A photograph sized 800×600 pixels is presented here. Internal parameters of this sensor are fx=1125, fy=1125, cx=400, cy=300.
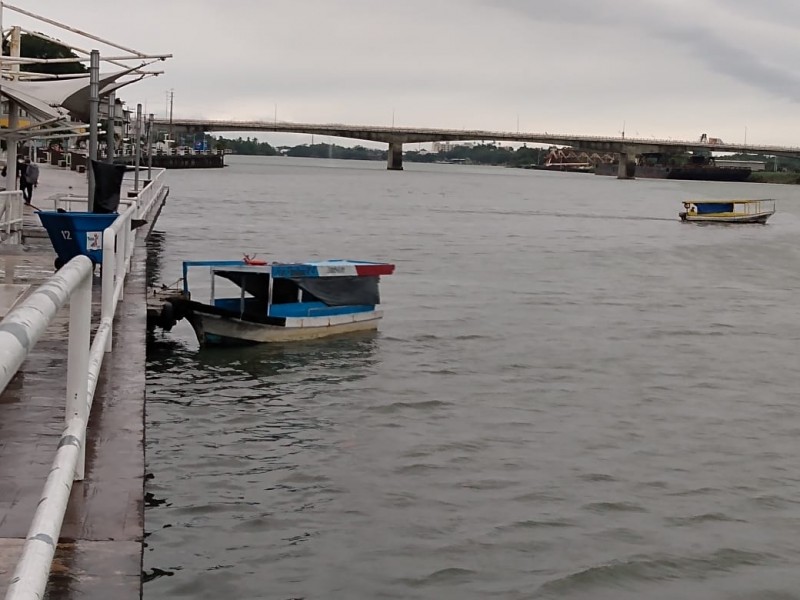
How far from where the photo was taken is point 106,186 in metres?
16.7

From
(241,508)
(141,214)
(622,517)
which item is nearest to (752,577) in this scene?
(622,517)

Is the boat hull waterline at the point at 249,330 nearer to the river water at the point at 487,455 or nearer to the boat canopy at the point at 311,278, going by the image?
the river water at the point at 487,455

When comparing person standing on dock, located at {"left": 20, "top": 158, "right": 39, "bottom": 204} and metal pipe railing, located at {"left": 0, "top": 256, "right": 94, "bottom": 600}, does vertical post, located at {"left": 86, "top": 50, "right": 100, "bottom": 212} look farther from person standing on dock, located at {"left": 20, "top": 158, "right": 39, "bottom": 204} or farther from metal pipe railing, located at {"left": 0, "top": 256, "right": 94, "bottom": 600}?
person standing on dock, located at {"left": 20, "top": 158, "right": 39, "bottom": 204}

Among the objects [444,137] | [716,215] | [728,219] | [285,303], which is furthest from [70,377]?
[444,137]

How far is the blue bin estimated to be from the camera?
1389cm

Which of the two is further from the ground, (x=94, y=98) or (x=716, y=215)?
(x=94, y=98)

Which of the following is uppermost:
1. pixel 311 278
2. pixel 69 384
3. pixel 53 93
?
pixel 53 93

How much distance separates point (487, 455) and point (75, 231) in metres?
5.83

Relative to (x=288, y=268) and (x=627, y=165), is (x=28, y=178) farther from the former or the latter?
(x=627, y=165)

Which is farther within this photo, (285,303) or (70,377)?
(285,303)

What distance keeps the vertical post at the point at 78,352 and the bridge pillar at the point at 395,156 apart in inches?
6072

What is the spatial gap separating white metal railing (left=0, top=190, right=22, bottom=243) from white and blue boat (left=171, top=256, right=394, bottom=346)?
2920mm

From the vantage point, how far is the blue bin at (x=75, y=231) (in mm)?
13891

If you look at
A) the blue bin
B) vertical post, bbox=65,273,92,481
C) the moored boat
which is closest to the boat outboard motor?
the blue bin
